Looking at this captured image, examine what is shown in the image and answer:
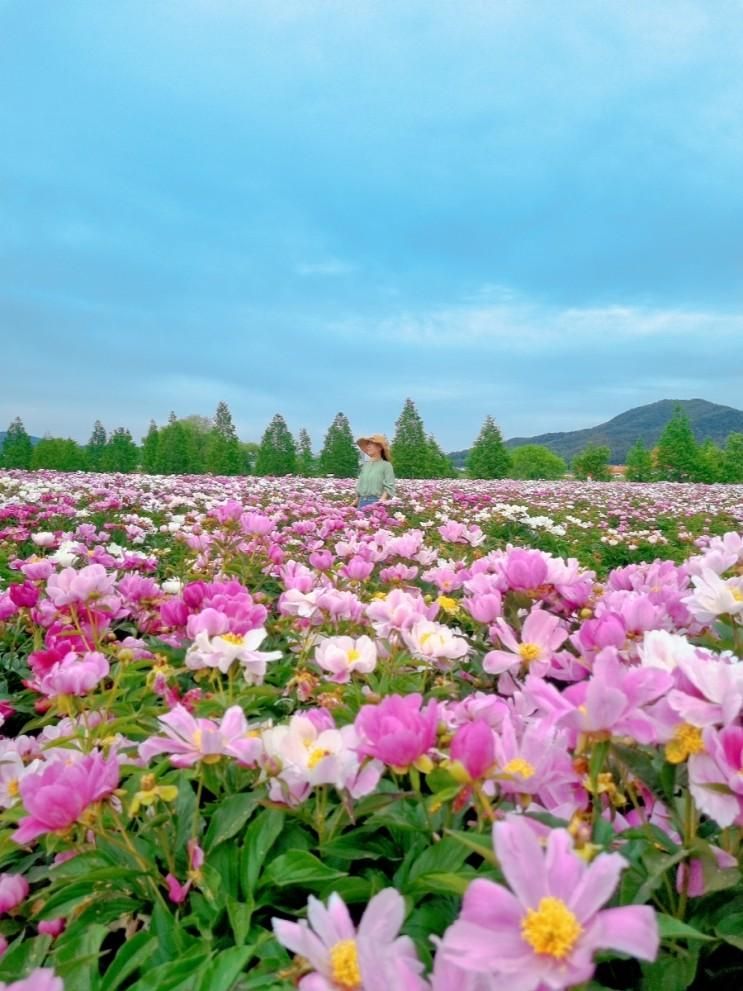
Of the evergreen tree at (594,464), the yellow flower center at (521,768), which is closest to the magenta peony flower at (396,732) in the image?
the yellow flower center at (521,768)

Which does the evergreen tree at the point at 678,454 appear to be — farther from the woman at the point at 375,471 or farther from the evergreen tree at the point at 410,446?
the woman at the point at 375,471

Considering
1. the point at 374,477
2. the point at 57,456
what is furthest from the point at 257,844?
the point at 57,456

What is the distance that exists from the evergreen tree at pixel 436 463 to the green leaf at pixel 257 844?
4423 centimetres

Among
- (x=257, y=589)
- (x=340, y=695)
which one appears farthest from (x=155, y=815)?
(x=257, y=589)

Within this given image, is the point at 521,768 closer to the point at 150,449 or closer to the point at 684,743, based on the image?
the point at 684,743

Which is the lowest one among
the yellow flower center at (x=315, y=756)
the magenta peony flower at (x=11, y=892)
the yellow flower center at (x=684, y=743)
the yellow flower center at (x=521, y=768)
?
the magenta peony flower at (x=11, y=892)

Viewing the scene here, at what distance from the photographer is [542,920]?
2.08 ft

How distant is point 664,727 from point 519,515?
27.4 feet

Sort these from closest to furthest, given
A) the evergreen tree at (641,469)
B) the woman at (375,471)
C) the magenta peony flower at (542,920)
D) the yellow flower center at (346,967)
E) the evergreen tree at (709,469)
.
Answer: the magenta peony flower at (542,920)
the yellow flower center at (346,967)
the woman at (375,471)
the evergreen tree at (641,469)
the evergreen tree at (709,469)

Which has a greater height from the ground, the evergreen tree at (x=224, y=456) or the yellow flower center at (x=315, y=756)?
the evergreen tree at (x=224, y=456)

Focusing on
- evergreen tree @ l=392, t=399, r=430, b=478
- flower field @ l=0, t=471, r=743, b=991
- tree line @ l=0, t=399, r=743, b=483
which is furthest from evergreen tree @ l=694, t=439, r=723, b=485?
flower field @ l=0, t=471, r=743, b=991

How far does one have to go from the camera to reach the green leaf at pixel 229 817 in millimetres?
1124

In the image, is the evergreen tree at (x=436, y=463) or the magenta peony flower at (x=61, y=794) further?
the evergreen tree at (x=436, y=463)

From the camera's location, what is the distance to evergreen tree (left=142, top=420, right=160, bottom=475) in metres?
52.8
